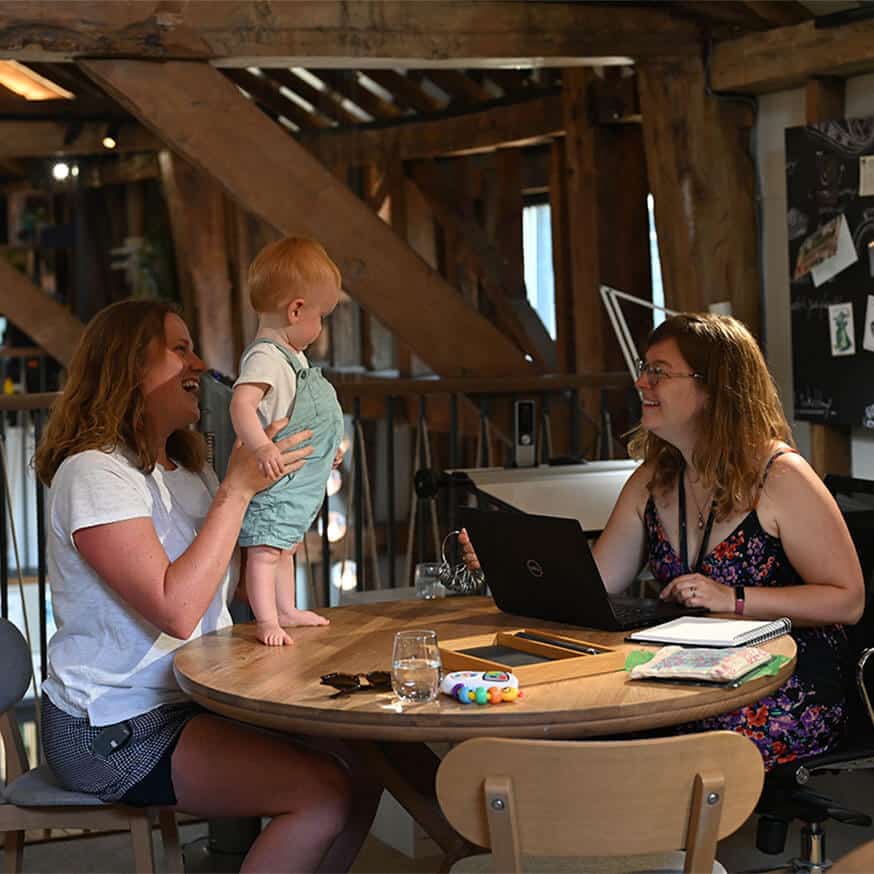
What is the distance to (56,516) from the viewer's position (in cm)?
267

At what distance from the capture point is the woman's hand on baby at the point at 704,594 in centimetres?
286

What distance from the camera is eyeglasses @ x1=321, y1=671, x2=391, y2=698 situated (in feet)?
7.59

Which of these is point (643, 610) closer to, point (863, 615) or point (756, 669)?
point (756, 669)

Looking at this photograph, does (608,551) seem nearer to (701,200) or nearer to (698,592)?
(698,592)

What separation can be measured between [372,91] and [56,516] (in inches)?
257

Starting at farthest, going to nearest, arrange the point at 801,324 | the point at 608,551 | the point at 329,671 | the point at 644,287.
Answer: the point at 644,287 → the point at 801,324 → the point at 608,551 → the point at 329,671

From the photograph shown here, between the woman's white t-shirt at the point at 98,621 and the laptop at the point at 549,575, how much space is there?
641mm

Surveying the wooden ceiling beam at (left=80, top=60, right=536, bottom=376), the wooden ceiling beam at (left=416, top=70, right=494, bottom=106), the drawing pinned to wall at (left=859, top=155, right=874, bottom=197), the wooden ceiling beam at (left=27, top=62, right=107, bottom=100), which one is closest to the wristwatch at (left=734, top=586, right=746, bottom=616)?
the drawing pinned to wall at (left=859, top=155, right=874, bottom=197)

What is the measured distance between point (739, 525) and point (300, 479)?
0.91m

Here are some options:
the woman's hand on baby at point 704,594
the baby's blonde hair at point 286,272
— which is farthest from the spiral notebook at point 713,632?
the baby's blonde hair at point 286,272

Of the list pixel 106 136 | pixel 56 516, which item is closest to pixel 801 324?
pixel 56 516

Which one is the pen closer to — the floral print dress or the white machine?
the floral print dress

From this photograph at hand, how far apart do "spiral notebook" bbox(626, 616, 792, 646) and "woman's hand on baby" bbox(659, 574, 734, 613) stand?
0.44 ft

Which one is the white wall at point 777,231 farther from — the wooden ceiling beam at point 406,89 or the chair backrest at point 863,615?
the wooden ceiling beam at point 406,89
